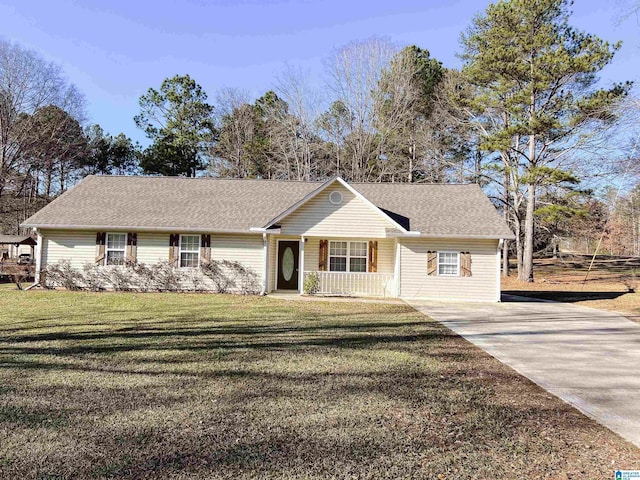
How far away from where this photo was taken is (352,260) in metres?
16.4

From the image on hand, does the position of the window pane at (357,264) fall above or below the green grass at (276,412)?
above

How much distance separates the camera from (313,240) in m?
16.4

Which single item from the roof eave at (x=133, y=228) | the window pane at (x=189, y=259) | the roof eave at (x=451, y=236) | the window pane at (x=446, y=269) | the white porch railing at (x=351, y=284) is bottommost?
the white porch railing at (x=351, y=284)

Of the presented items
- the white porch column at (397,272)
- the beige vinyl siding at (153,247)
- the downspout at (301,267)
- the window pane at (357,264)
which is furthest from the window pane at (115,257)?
the white porch column at (397,272)

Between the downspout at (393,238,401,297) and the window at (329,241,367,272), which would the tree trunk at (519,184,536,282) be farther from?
the window at (329,241,367,272)

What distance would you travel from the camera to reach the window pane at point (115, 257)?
15.7 meters

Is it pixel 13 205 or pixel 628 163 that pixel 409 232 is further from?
pixel 13 205

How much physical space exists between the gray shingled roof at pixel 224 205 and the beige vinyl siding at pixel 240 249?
493 millimetres

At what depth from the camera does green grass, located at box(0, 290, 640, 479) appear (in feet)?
10.6

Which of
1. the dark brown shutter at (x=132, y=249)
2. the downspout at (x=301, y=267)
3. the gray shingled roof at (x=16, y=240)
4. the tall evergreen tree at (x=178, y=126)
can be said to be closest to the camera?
the downspout at (x=301, y=267)

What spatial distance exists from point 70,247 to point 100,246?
43.8 inches

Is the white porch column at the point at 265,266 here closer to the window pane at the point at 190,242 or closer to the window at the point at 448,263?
the window pane at the point at 190,242

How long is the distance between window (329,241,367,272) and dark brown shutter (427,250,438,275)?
2387mm

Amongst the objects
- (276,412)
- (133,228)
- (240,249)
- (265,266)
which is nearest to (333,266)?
(265,266)
